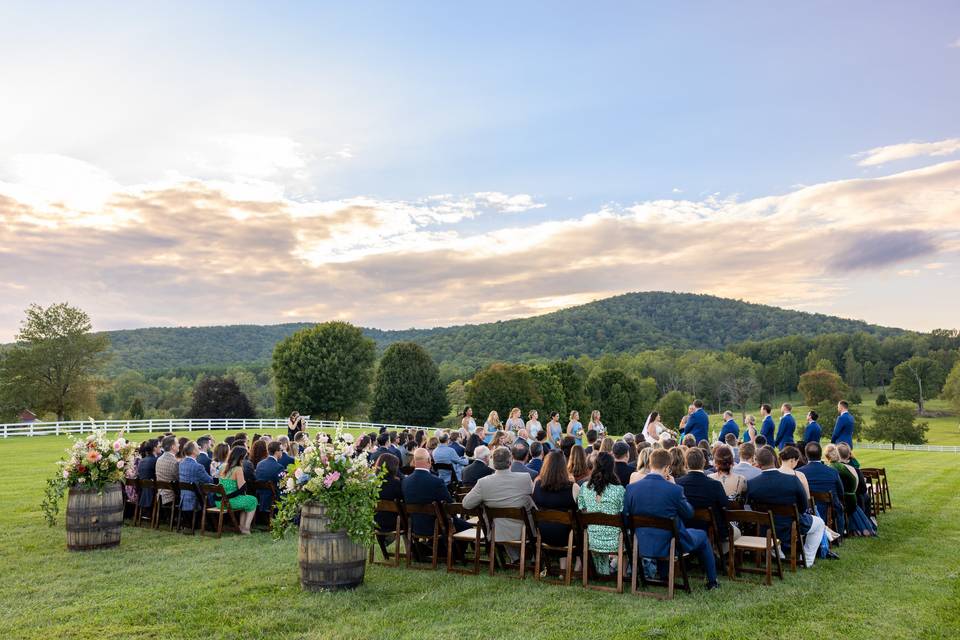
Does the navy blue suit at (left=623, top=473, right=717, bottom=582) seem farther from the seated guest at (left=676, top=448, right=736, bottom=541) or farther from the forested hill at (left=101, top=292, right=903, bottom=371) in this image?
the forested hill at (left=101, top=292, right=903, bottom=371)

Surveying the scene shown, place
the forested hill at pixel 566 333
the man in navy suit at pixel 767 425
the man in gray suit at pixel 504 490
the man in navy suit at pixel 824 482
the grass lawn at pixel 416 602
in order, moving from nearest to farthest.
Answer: the grass lawn at pixel 416 602
the man in gray suit at pixel 504 490
the man in navy suit at pixel 824 482
the man in navy suit at pixel 767 425
the forested hill at pixel 566 333

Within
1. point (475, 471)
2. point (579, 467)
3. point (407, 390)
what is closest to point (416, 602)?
point (579, 467)

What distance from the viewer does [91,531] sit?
9133 mm

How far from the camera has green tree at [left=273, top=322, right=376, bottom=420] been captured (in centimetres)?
5203

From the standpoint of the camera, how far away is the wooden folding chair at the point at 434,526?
8.06 metres

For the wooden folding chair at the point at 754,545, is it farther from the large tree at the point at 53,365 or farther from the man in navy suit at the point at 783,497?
the large tree at the point at 53,365

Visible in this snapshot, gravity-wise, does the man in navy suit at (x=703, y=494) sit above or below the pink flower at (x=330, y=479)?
below

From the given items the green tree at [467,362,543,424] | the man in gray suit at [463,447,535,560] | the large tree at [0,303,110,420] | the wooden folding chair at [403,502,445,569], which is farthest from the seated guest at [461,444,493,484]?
the large tree at [0,303,110,420]

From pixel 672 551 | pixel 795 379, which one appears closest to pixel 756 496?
pixel 672 551

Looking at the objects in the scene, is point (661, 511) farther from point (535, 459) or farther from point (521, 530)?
point (535, 459)

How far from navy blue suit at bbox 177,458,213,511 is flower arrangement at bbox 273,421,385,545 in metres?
3.64

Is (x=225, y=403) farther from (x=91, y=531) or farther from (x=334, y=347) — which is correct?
(x=91, y=531)

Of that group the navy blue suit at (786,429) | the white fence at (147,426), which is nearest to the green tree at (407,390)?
the white fence at (147,426)

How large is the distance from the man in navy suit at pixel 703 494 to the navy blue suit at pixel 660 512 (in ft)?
1.36
